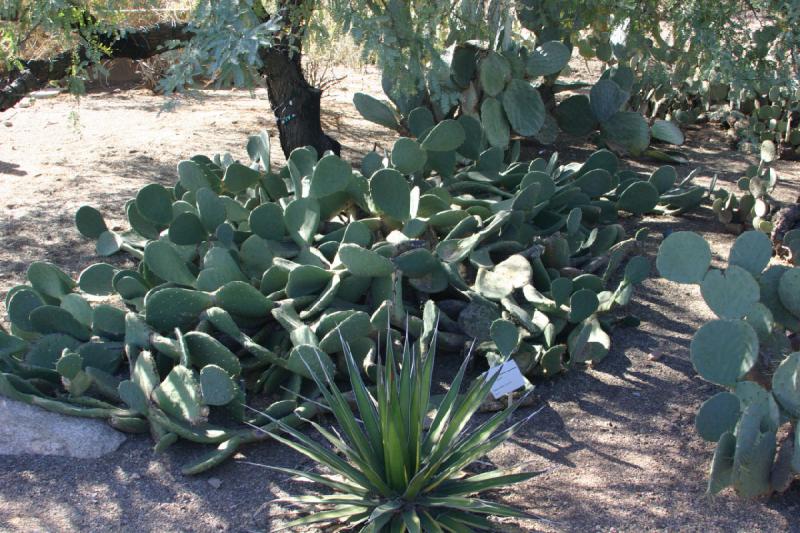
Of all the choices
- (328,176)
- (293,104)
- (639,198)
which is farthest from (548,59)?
(328,176)

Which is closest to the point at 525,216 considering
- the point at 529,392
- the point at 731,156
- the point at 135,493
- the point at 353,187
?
the point at 353,187

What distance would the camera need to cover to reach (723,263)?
492 centimetres

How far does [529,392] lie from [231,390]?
1181mm

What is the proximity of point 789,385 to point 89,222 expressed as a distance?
368 cm

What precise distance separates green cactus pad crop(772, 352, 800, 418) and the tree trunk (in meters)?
4.11

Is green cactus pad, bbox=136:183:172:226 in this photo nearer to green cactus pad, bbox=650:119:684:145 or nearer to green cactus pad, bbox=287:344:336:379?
green cactus pad, bbox=287:344:336:379

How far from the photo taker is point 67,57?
579 centimetres

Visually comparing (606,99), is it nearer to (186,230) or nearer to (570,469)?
(186,230)

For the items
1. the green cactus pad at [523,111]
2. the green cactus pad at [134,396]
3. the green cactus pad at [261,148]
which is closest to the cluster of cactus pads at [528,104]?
the green cactus pad at [523,111]

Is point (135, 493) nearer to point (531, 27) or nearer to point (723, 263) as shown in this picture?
point (723, 263)

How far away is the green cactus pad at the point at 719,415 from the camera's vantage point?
297 cm

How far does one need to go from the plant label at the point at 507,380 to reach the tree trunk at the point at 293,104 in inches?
129

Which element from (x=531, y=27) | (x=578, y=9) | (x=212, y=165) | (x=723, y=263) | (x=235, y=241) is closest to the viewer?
(x=235, y=241)

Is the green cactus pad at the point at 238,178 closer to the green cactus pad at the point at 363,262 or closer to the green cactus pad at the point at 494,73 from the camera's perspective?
the green cactus pad at the point at 363,262
